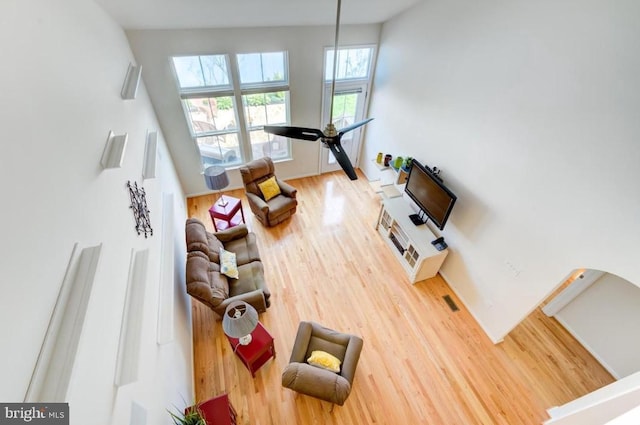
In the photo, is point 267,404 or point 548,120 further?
point 267,404

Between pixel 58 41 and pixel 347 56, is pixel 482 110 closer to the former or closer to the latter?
pixel 347 56

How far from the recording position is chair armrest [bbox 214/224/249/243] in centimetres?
416

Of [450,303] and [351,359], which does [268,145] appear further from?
[450,303]

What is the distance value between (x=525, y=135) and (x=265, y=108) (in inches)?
164

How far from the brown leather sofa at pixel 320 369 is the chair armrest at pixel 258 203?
2.29 meters

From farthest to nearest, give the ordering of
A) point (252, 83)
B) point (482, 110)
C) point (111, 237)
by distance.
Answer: point (252, 83) < point (482, 110) < point (111, 237)

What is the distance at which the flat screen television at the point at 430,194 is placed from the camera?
3684 mm

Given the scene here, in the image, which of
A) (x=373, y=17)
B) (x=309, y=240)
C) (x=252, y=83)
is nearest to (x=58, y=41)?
(x=252, y=83)

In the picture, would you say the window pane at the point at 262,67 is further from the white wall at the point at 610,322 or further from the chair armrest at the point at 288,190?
the white wall at the point at 610,322

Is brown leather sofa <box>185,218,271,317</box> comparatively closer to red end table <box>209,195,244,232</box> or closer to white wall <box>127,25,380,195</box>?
red end table <box>209,195,244,232</box>

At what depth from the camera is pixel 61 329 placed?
3.76 feet

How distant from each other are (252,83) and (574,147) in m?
4.59

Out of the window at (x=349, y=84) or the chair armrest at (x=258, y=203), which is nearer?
the chair armrest at (x=258, y=203)

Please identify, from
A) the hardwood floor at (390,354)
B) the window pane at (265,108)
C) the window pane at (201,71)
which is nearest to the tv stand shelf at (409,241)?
the hardwood floor at (390,354)
